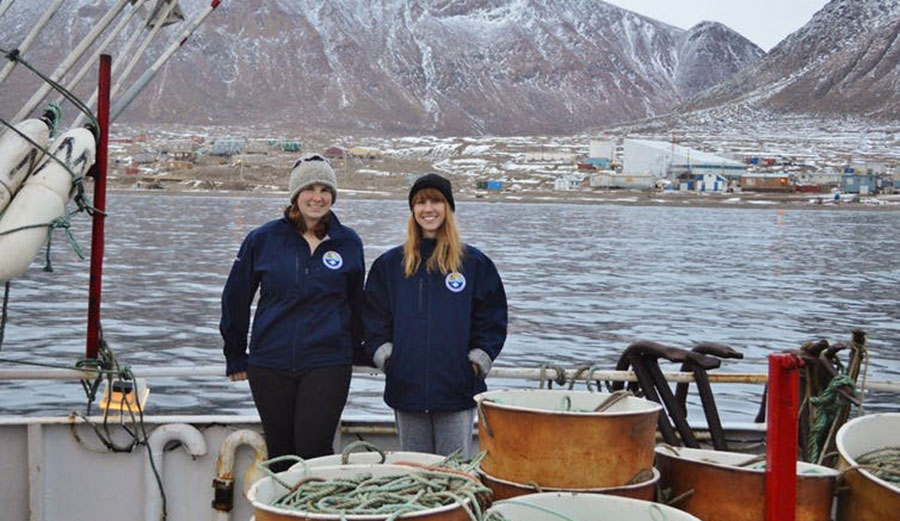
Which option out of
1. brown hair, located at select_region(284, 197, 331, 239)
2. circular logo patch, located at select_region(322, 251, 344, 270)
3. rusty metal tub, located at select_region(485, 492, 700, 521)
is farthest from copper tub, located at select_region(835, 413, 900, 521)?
brown hair, located at select_region(284, 197, 331, 239)

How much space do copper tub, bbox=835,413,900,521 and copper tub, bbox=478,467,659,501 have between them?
2.63ft

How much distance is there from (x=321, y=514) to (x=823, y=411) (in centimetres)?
298

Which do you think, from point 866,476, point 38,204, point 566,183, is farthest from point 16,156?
point 566,183

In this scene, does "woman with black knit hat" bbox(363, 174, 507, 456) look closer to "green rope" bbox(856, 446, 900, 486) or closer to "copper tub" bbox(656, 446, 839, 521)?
"copper tub" bbox(656, 446, 839, 521)

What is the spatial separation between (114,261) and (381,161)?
147m

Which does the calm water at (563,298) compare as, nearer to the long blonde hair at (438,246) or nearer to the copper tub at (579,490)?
the long blonde hair at (438,246)

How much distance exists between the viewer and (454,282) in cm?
538

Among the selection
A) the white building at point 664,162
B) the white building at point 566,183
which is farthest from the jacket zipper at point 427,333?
the white building at point 664,162

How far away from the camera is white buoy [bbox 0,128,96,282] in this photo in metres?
5.18

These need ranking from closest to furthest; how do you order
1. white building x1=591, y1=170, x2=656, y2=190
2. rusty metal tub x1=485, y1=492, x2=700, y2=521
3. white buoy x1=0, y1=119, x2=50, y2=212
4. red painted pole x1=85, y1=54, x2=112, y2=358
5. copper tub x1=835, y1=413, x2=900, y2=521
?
rusty metal tub x1=485, y1=492, x2=700, y2=521, copper tub x1=835, y1=413, x2=900, y2=521, white buoy x1=0, y1=119, x2=50, y2=212, red painted pole x1=85, y1=54, x2=112, y2=358, white building x1=591, y1=170, x2=656, y2=190

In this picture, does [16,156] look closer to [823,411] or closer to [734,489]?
[734,489]

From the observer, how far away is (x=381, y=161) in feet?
636

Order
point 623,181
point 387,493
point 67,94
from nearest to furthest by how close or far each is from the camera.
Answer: point 387,493, point 67,94, point 623,181

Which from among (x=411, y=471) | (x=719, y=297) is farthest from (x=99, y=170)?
(x=719, y=297)
